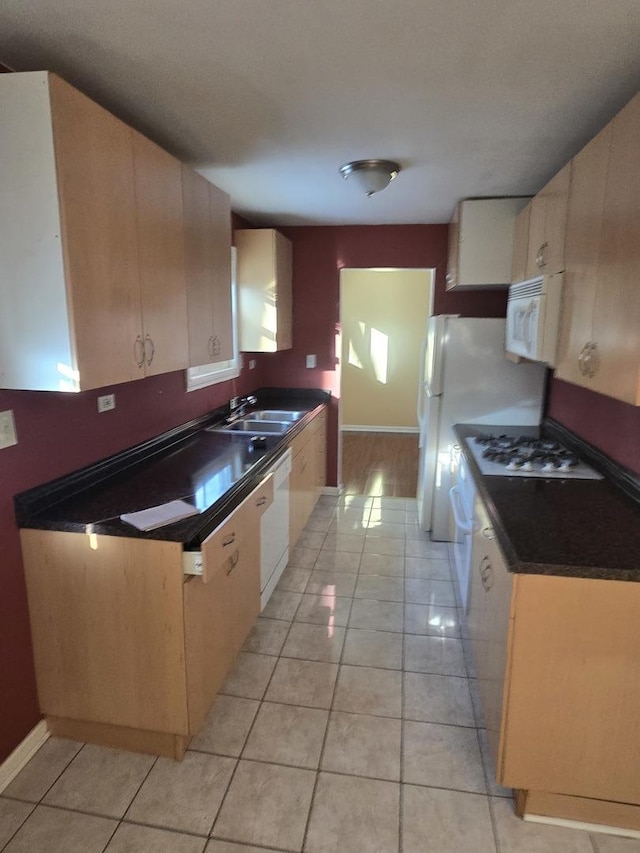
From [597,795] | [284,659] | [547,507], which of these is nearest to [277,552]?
[284,659]

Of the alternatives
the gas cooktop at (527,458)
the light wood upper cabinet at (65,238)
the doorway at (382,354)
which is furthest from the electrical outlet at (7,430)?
the doorway at (382,354)

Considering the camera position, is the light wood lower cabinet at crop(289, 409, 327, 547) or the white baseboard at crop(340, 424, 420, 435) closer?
the light wood lower cabinet at crop(289, 409, 327, 547)

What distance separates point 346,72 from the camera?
5.21 ft

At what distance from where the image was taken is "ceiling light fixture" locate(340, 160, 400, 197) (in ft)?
8.02

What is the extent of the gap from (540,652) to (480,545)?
0.67m

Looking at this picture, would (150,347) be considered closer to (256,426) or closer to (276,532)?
(276,532)

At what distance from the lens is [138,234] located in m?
1.83

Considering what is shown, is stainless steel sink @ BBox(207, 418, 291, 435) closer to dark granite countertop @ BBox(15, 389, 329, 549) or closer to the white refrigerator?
dark granite countertop @ BBox(15, 389, 329, 549)

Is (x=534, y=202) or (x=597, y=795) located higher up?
(x=534, y=202)

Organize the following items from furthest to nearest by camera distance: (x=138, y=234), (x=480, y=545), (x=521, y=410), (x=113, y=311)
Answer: (x=521, y=410) < (x=480, y=545) < (x=138, y=234) < (x=113, y=311)

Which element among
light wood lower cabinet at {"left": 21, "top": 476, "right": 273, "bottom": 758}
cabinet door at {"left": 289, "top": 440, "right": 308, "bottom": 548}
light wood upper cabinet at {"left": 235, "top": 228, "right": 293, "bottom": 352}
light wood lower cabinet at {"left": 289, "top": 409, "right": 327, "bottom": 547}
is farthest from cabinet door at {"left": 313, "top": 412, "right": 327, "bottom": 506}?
light wood lower cabinet at {"left": 21, "top": 476, "right": 273, "bottom": 758}

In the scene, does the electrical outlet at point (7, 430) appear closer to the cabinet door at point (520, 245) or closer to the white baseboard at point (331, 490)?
the cabinet door at point (520, 245)

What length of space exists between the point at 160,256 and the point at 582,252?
1589 millimetres

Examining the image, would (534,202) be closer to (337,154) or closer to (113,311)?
(337,154)
